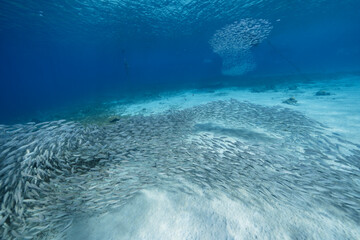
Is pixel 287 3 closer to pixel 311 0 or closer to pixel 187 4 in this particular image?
pixel 311 0

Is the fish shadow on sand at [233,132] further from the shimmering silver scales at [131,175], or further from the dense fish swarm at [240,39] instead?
the dense fish swarm at [240,39]

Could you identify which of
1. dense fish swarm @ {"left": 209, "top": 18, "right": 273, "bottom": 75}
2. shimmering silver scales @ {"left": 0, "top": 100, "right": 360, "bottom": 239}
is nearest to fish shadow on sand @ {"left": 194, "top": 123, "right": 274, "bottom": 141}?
shimmering silver scales @ {"left": 0, "top": 100, "right": 360, "bottom": 239}

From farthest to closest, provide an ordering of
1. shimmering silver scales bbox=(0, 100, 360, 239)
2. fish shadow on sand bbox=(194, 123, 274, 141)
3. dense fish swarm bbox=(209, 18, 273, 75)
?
dense fish swarm bbox=(209, 18, 273, 75)
fish shadow on sand bbox=(194, 123, 274, 141)
shimmering silver scales bbox=(0, 100, 360, 239)

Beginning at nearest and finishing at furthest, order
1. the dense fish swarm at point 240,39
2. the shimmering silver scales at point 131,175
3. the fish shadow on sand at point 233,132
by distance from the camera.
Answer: the shimmering silver scales at point 131,175, the fish shadow on sand at point 233,132, the dense fish swarm at point 240,39

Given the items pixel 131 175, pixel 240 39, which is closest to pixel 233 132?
pixel 131 175

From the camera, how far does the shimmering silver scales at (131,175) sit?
312cm

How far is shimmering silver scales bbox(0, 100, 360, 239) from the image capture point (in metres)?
3.12

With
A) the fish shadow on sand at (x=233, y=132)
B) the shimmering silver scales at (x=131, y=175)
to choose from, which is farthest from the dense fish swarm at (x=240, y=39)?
the shimmering silver scales at (x=131, y=175)

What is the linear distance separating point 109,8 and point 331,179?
981 inches

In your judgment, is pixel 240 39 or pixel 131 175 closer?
pixel 131 175

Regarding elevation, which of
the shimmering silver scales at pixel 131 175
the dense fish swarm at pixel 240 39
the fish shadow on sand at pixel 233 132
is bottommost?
the fish shadow on sand at pixel 233 132

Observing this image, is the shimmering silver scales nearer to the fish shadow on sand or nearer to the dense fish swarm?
the fish shadow on sand

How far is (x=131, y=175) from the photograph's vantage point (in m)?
4.18

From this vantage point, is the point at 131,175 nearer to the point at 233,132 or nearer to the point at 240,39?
the point at 233,132
